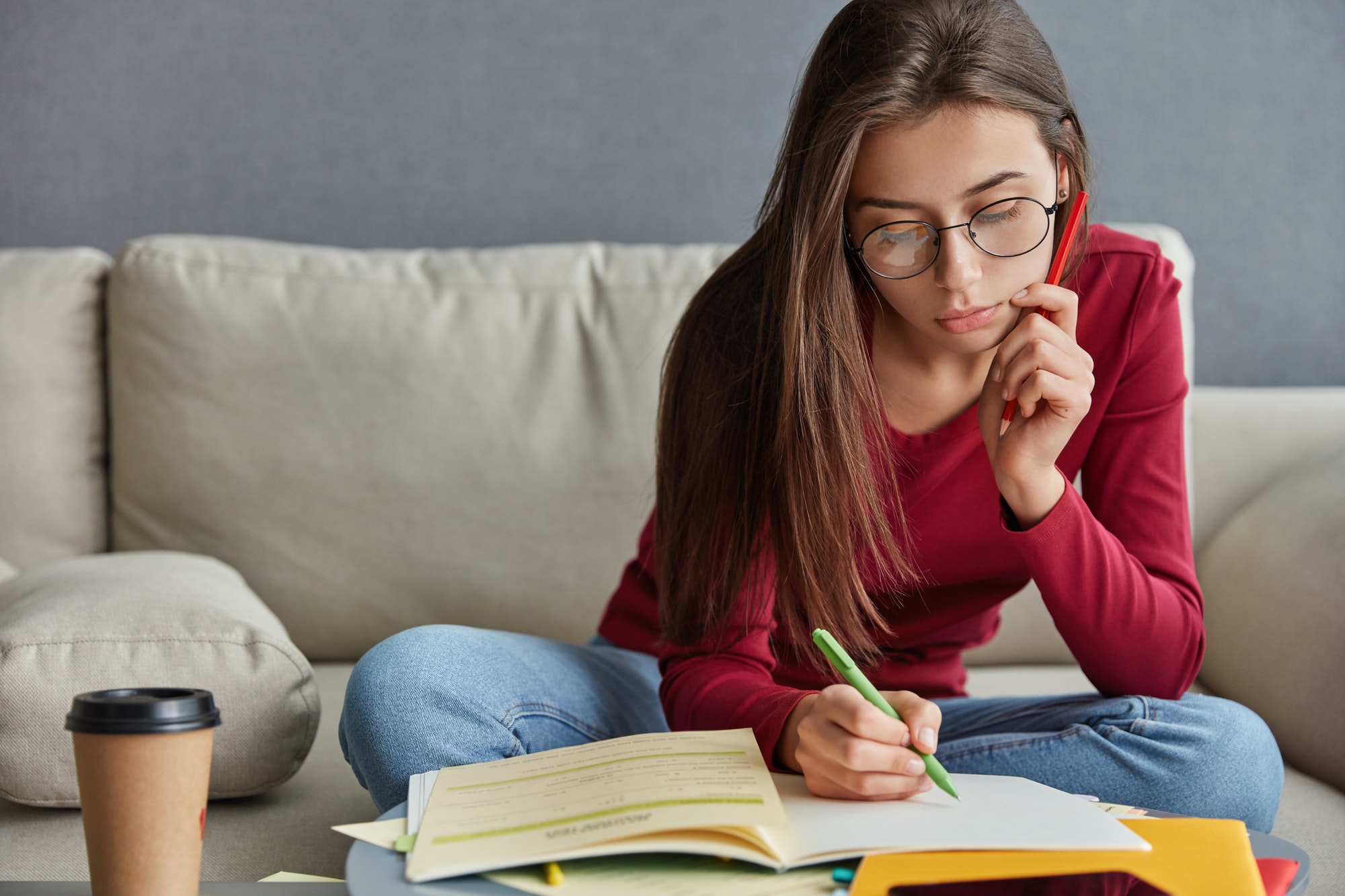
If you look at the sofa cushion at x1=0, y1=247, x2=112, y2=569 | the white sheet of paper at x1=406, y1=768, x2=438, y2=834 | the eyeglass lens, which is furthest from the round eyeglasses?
the sofa cushion at x1=0, y1=247, x2=112, y2=569

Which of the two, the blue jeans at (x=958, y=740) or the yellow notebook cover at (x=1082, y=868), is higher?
the yellow notebook cover at (x=1082, y=868)

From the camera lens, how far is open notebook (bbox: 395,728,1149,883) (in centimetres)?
56

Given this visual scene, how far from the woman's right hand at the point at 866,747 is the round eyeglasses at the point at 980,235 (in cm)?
38

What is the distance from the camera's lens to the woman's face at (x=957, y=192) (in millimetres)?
860

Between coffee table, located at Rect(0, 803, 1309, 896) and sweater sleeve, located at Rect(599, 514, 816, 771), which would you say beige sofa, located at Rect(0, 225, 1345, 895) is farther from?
coffee table, located at Rect(0, 803, 1309, 896)

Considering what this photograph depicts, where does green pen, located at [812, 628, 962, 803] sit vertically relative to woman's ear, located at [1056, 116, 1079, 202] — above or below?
below

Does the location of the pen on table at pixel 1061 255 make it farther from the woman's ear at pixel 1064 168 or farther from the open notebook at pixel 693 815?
the open notebook at pixel 693 815

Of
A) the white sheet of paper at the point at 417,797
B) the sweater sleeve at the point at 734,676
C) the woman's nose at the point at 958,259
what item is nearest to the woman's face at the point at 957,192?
the woman's nose at the point at 958,259

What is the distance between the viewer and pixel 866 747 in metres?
0.65

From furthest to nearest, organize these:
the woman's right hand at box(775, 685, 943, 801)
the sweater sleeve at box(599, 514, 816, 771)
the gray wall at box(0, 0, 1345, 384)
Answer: the gray wall at box(0, 0, 1345, 384) → the sweater sleeve at box(599, 514, 816, 771) → the woman's right hand at box(775, 685, 943, 801)

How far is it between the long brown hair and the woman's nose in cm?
9

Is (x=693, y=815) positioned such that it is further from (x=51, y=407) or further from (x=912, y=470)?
(x=51, y=407)

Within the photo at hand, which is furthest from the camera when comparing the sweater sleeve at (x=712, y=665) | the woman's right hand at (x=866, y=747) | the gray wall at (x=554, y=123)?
the gray wall at (x=554, y=123)

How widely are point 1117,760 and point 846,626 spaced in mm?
247
